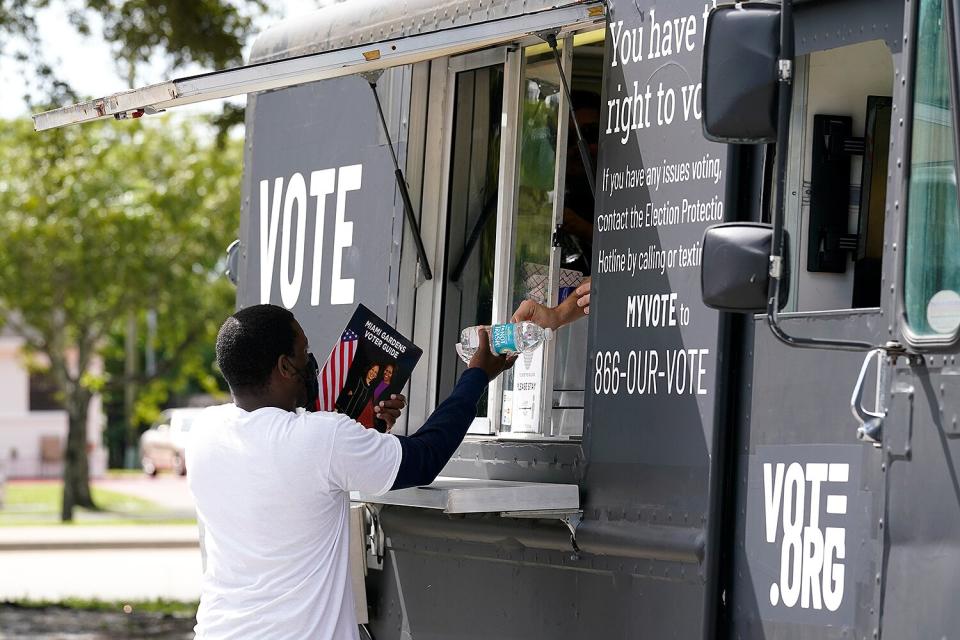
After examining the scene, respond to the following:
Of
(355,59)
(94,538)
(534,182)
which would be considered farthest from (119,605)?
(355,59)

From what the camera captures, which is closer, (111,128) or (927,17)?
(927,17)

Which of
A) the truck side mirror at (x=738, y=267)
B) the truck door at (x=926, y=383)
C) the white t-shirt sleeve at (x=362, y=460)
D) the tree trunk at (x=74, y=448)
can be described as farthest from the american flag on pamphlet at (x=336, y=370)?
the tree trunk at (x=74, y=448)

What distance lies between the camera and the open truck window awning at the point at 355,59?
14.4 feet

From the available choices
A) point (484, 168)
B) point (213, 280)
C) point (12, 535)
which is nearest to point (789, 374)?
point (484, 168)

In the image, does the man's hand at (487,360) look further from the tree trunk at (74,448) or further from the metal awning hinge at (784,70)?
the tree trunk at (74,448)

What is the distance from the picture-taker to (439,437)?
13.8ft

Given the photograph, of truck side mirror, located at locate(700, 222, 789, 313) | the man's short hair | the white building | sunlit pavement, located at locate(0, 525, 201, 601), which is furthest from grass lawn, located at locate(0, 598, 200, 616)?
the white building

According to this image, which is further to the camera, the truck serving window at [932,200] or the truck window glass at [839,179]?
the truck window glass at [839,179]

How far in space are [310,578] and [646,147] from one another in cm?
150

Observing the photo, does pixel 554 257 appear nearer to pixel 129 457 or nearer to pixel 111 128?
pixel 111 128

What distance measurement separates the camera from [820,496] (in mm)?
3492

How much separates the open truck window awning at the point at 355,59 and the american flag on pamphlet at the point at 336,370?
814 millimetres

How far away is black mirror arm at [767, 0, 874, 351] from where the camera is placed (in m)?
3.21

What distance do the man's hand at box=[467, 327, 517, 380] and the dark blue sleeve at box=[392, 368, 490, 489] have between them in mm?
35
